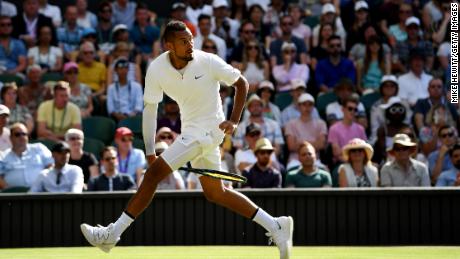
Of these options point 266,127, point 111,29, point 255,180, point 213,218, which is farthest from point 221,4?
point 213,218

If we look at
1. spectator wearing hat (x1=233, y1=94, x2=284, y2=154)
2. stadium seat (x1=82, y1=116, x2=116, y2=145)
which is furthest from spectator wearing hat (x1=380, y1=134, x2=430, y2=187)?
stadium seat (x1=82, y1=116, x2=116, y2=145)

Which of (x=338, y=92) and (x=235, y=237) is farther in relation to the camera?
(x=338, y=92)

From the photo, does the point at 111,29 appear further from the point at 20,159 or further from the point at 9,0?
the point at 20,159

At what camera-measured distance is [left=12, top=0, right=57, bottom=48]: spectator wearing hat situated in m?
16.5

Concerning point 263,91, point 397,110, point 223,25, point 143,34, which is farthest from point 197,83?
point 223,25

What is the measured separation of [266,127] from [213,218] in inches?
132

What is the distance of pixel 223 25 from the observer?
1702cm

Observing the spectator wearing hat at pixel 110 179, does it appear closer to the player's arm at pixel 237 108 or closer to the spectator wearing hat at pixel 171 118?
the spectator wearing hat at pixel 171 118

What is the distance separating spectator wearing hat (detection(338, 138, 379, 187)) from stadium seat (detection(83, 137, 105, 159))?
323cm

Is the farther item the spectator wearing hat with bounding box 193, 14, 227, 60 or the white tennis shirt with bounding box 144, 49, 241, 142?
the spectator wearing hat with bounding box 193, 14, 227, 60

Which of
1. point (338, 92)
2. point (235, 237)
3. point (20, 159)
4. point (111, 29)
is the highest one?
point (111, 29)

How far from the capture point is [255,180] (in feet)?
41.0

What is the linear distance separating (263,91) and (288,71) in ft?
3.57

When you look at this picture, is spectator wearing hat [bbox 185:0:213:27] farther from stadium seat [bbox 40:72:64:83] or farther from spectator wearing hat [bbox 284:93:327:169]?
spectator wearing hat [bbox 284:93:327:169]
